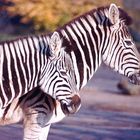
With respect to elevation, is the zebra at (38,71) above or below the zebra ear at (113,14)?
below

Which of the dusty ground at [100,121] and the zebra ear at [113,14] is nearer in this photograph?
the zebra ear at [113,14]

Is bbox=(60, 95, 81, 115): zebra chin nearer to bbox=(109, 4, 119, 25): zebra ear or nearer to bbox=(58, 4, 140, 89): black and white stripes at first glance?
bbox=(58, 4, 140, 89): black and white stripes

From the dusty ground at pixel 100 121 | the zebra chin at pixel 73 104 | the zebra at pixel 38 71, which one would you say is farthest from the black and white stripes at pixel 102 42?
the dusty ground at pixel 100 121

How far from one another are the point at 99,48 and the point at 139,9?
3297 cm

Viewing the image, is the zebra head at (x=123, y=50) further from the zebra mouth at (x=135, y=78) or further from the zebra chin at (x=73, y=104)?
the zebra chin at (x=73, y=104)

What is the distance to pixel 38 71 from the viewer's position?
7297 mm

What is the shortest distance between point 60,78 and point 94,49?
1.14 m

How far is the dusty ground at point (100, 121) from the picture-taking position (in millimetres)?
12562

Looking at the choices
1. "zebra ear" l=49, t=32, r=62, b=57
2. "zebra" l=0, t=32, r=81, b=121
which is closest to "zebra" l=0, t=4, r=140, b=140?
"zebra" l=0, t=32, r=81, b=121

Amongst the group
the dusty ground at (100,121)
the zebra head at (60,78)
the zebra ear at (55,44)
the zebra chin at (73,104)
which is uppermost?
the zebra ear at (55,44)

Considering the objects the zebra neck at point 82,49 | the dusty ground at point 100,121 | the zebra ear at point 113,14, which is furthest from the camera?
the dusty ground at point 100,121

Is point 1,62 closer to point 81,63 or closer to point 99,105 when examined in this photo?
point 81,63

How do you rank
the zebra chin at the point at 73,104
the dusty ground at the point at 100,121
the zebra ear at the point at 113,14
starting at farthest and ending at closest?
the dusty ground at the point at 100,121 < the zebra ear at the point at 113,14 < the zebra chin at the point at 73,104

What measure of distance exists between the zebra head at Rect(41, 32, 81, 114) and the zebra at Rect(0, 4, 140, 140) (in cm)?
73
